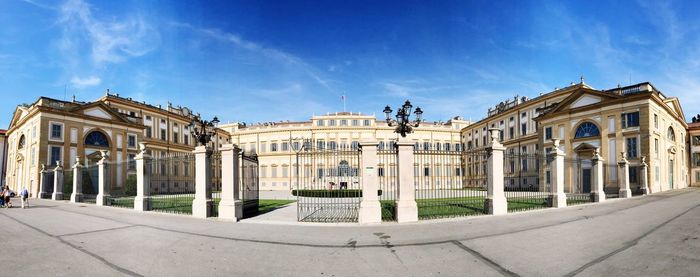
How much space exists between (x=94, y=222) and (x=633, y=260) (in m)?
15.4

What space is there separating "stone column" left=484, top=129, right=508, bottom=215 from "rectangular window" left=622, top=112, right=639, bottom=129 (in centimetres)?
2280

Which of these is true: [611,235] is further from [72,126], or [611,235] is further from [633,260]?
[72,126]

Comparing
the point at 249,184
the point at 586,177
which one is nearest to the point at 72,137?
the point at 249,184

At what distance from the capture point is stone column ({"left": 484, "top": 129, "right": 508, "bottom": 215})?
1347 cm

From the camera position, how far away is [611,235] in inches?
351

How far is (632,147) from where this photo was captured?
1150 inches

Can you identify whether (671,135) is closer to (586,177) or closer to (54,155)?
(586,177)

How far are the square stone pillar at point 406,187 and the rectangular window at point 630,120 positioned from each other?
27.2 meters

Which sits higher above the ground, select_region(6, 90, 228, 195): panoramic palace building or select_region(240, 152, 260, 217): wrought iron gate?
select_region(6, 90, 228, 195): panoramic palace building

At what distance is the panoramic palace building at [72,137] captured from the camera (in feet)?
111

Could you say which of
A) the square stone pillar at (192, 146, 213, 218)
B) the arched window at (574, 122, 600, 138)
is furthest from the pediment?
the arched window at (574, 122, 600, 138)

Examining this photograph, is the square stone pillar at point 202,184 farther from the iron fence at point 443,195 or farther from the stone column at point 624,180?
the stone column at point 624,180

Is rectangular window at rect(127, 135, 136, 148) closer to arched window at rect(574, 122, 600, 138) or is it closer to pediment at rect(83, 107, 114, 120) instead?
pediment at rect(83, 107, 114, 120)

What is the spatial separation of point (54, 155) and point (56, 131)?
234 centimetres
